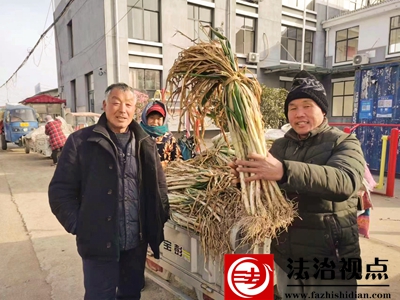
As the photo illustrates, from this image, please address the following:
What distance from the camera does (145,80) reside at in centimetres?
1225

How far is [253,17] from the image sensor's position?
1456 centimetres

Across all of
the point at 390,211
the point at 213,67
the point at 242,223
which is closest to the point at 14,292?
the point at 242,223

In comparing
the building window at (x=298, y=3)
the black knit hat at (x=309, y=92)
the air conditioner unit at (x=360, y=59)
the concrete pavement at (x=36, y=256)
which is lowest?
the concrete pavement at (x=36, y=256)

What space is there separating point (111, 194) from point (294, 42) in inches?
661

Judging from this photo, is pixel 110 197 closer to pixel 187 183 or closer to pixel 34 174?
pixel 187 183

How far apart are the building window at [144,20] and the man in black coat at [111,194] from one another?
37.6 feet

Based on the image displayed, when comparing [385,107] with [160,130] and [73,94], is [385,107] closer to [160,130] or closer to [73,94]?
[160,130]

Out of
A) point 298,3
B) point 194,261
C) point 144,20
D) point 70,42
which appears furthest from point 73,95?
point 194,261

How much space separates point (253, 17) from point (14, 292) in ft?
49.3

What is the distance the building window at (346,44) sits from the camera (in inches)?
606

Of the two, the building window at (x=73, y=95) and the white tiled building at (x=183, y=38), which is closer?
the white tiled building at (x=183, y=38)

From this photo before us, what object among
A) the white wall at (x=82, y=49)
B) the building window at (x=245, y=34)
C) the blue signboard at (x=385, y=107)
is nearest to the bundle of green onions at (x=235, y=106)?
the blue signboard at (x=385, y=107)

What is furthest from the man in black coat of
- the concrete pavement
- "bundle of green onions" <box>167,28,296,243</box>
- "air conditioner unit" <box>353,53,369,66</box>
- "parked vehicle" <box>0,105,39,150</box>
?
"air conditioner unit" <box>353,53,369,66</box>

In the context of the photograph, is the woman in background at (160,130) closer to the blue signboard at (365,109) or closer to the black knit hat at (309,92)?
the black knit hat at (309,92)
